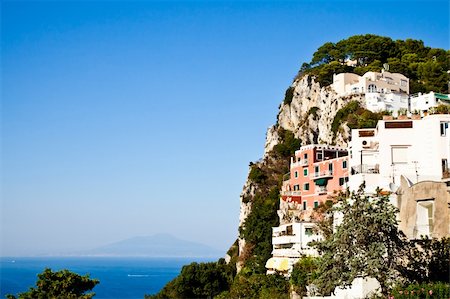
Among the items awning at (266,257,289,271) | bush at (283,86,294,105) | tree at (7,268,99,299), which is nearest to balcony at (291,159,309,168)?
awning at (266,257,289,271)

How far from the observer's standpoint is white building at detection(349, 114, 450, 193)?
122 feet

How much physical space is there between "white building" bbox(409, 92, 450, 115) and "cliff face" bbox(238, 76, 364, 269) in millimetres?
4563

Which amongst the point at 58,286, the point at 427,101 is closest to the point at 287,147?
the point at 427,101

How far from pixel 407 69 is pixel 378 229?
4423cm

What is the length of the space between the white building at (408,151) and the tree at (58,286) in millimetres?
16961

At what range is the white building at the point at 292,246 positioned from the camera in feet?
133

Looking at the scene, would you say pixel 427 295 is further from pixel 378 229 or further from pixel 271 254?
pixel 271 254

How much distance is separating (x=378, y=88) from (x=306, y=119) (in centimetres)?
908

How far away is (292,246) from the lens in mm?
42375

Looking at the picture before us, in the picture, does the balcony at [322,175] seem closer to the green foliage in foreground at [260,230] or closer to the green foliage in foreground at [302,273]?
the green foliage in foreground at [260,230]

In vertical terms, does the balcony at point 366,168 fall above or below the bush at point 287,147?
below

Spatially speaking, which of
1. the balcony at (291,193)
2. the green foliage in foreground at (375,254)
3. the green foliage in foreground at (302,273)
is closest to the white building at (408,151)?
the green foliage in foreground at (302,273)

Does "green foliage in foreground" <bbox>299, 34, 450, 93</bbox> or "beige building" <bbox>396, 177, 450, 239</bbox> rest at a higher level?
"green foliage in foreground" <bbox>299, 34, 450, 93</bbox>

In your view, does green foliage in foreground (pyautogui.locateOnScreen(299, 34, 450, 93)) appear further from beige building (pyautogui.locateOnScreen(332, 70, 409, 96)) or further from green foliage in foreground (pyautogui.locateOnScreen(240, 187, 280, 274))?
green foliage in foreground (pyautogui.locateOnScreen(240, 187, 280, 274))
